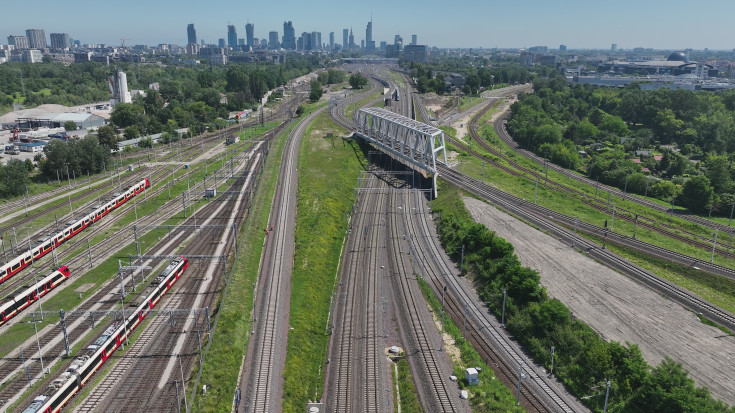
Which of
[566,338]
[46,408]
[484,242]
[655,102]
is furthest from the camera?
[655,102]

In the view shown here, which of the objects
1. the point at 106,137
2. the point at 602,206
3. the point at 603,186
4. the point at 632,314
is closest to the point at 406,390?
the point at 632,314

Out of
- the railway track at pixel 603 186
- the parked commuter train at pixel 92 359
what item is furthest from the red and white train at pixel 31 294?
the railway track at pixel 603 186

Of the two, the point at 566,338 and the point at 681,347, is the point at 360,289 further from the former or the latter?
the point at 681,347

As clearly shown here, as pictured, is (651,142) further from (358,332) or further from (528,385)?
(358,332)

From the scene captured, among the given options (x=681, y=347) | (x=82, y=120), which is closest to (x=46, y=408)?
(x=681, y=347)

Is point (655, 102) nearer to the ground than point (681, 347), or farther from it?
Result: farther from it
